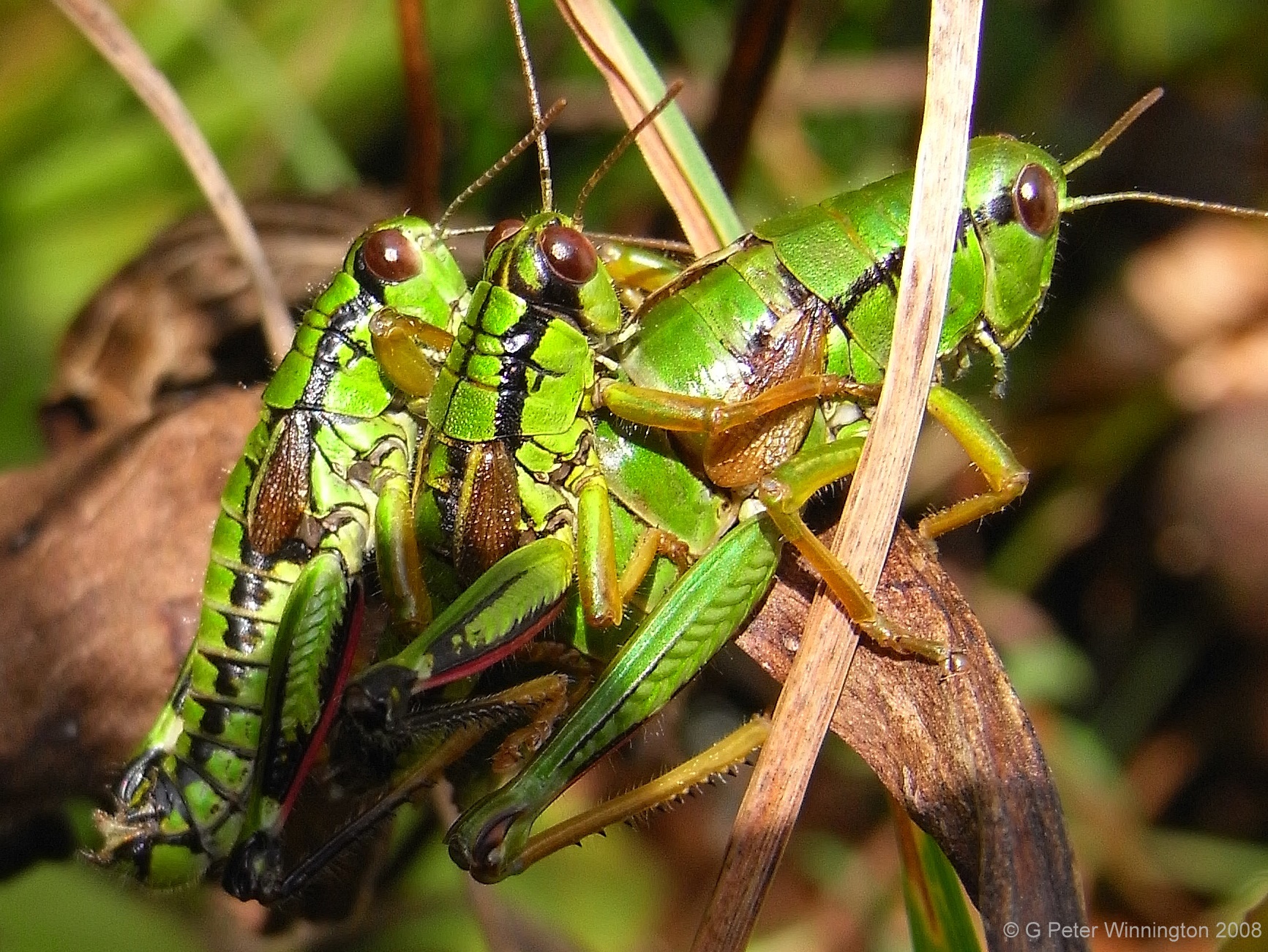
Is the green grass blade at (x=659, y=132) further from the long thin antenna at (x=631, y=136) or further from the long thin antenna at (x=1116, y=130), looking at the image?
the long thin antenna at (x=1116, y=130)

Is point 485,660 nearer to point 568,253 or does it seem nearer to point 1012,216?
point 568,253

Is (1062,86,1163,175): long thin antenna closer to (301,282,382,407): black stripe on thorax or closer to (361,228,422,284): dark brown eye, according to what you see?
(361,228,422,284): dark brown eye

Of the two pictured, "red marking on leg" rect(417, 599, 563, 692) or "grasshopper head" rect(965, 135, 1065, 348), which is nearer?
"red marking on leg" rect(417, 599, 563, 692)

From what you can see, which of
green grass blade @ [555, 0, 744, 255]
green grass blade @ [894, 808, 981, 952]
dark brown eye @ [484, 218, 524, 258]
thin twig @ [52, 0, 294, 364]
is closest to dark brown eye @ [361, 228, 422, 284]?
dark brown eye @ [484, 218, 524, 258]

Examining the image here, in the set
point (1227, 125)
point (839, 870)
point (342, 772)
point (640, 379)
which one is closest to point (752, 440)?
point (640, 379)

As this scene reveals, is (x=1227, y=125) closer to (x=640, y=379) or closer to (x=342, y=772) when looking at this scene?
(x=640, y=379)

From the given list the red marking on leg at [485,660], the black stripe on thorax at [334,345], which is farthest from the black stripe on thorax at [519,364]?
the black stripe on thorax at [334,345]

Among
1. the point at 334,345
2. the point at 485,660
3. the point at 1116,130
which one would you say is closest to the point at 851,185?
the point at 1116,130

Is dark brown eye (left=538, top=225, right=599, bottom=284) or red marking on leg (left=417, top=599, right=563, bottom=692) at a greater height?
dark brown eye (left=538, top=225, right=599, bottom=284)
